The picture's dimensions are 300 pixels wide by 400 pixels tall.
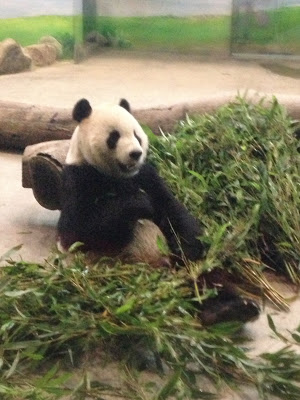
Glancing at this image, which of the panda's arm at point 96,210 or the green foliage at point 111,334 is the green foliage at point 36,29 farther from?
the green foliage at point 111,334

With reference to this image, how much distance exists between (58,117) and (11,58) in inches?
124

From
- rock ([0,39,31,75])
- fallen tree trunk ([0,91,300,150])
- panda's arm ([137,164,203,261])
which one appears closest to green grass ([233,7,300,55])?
rock ([0,39,31,75])

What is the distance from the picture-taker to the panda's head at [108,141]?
Result: 214 centimetres

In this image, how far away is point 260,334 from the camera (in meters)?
1.98

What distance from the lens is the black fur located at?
2117 millimetres

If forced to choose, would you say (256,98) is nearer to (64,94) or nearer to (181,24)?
(64,94)

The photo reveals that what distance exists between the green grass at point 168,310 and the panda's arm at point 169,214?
0.07 m

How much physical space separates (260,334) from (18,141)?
2.04m

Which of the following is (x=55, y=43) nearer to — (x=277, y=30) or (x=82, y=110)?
(x=277, y=30)

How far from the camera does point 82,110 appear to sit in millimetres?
2219

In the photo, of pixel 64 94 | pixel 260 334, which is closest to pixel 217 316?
pixel 260 334

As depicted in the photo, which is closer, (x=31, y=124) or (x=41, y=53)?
(x=31, y=124)


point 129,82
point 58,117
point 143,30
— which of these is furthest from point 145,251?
point 143,30

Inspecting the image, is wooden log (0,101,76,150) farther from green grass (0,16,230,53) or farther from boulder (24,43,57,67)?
green grass (0,16,230,53)
